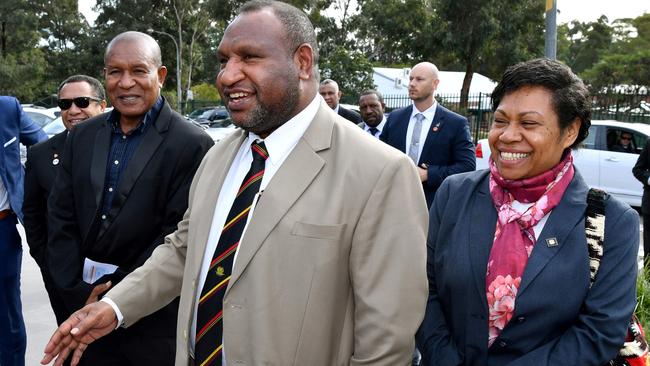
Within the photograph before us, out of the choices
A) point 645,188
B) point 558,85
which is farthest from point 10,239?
point 645,188

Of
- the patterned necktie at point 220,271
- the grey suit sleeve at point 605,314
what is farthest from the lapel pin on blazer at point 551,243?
the patterned necktie at point 220,271

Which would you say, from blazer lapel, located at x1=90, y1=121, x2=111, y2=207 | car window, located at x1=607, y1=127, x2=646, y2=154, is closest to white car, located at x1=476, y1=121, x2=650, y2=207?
car window, located at x1=607, y1=127, x2=646, y2=154

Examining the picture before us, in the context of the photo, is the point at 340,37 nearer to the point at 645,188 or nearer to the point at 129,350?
the point at 645,188

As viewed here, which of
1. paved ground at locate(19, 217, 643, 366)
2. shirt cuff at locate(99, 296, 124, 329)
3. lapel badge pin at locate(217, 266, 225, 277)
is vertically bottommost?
paved ground at locate(19, 217, 643, 366)

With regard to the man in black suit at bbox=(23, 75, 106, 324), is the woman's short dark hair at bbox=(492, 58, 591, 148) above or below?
above

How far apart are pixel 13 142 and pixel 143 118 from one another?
56.1 inches

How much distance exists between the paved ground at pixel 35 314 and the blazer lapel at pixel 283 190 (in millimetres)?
3551

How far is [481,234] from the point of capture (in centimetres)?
224

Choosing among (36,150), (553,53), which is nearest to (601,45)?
(553,53)

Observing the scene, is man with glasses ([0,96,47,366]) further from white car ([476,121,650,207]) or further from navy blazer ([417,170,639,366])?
white car ([476,121,650,207])

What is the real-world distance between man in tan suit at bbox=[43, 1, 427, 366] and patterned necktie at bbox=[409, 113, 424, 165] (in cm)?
323

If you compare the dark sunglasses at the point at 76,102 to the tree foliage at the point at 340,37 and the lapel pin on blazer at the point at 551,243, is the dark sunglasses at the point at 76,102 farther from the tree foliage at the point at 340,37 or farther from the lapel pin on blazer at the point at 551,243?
the tree foliage at the point at 340,37

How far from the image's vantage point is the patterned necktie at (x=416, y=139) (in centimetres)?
530

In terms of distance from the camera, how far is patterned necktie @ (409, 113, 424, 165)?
5.30m
